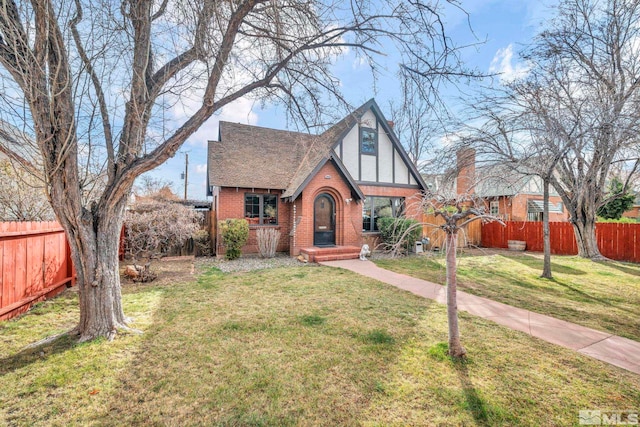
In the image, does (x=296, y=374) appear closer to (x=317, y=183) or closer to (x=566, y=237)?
(x=317, y=183)

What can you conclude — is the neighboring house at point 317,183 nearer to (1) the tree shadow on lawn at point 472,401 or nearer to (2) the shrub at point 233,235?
(2) the shrub at point 233,235

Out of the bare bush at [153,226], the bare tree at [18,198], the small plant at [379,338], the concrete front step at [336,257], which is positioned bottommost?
the small plant at [379,338]

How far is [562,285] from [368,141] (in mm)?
9676

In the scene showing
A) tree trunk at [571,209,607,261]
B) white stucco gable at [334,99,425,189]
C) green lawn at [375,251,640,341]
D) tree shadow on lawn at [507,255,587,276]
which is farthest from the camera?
white stucco gable at [334,99,425,189]

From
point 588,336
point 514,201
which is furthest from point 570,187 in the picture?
point 588,336

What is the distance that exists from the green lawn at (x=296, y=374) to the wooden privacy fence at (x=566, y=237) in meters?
8.85

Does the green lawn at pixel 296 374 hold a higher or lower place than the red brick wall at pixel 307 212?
lower

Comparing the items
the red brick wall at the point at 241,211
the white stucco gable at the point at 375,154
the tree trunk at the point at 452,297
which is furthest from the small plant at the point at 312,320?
the white stucco gable at the point at 375,154

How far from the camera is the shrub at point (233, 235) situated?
11227 millimetres

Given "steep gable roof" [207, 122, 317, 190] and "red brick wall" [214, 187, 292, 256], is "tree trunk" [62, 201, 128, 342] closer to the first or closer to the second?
"steep gable roof" [207, 122, 317, 190]

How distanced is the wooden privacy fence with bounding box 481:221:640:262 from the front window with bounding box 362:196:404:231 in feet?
18.4

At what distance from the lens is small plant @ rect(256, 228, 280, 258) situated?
1195 centimetres

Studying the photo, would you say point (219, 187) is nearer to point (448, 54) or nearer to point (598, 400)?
point (448, 54)

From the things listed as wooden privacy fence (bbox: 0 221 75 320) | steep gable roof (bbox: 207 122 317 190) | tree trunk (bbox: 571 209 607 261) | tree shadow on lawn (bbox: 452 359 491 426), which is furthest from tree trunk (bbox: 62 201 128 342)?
tree trunk (bbox: 571 209 607 261)
